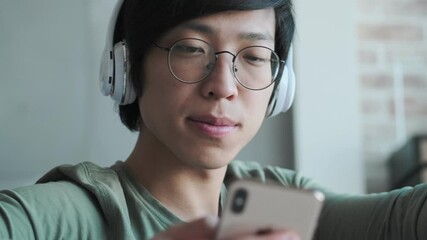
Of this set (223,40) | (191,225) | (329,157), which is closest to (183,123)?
(223,40)

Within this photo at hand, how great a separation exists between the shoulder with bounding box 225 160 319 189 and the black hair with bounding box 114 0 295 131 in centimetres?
19

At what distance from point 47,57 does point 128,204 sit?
0.63m

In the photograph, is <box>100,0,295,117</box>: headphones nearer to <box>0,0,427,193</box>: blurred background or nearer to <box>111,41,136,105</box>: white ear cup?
<box>111,41,136,105</box>: white ear cup

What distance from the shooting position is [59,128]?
5.14 feet

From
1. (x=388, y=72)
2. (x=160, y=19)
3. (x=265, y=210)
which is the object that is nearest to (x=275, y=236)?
(x=265, y=210)

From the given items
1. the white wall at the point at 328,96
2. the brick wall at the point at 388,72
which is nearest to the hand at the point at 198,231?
the white wall at the point at 328,96

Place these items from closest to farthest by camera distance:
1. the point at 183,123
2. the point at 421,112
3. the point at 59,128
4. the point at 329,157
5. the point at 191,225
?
1. the point at 191,225
2. the point at 183,123
3. the point at 59,128
4. the point at 329,157
5. the point at 421,112

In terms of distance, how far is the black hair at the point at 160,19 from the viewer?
105 cm

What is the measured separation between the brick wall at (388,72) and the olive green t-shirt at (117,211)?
27.6 inches

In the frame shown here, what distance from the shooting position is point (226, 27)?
105cm

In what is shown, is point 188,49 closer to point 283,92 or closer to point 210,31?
point 210,31

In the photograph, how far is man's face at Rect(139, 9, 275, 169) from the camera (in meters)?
1.03

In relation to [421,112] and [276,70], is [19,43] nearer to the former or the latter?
[276,70]

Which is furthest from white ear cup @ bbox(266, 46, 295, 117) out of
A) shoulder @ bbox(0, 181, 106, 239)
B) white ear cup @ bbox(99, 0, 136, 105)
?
shoulder @ bbox(0, 181, 106, 239)
